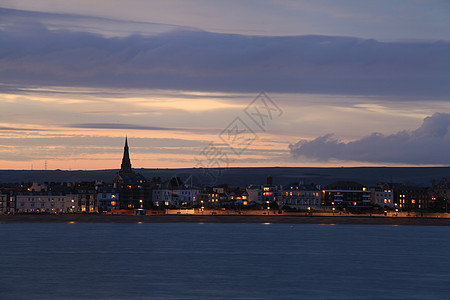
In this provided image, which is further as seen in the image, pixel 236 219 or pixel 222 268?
pixel 236 219

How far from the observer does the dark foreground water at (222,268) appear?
63.5 meters

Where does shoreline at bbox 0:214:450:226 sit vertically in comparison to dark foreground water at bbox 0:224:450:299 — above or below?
above

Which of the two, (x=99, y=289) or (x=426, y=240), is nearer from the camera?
(x=99, y=289)

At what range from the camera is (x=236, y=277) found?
72.5 m

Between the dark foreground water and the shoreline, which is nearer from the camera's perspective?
the dark foreground water

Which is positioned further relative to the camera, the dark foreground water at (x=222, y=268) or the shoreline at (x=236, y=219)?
the shoreline at (x=236, y=219)

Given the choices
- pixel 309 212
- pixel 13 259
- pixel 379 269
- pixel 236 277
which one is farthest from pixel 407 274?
pixel 309 212

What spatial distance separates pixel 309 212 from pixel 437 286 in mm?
128275

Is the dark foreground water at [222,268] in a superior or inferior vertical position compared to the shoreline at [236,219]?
inferior

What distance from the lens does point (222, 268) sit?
79.9m

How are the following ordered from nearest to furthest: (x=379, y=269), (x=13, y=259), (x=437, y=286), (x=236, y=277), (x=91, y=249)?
(x=437, y=286), (x=236, y=277), (x=379, y=269), (x=13, y=259), (x=91, y=249)

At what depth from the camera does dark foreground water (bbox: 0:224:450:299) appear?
6350 centimetres

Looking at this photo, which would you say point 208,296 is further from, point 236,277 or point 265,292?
point 236,277

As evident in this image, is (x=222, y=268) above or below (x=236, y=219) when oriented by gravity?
below
